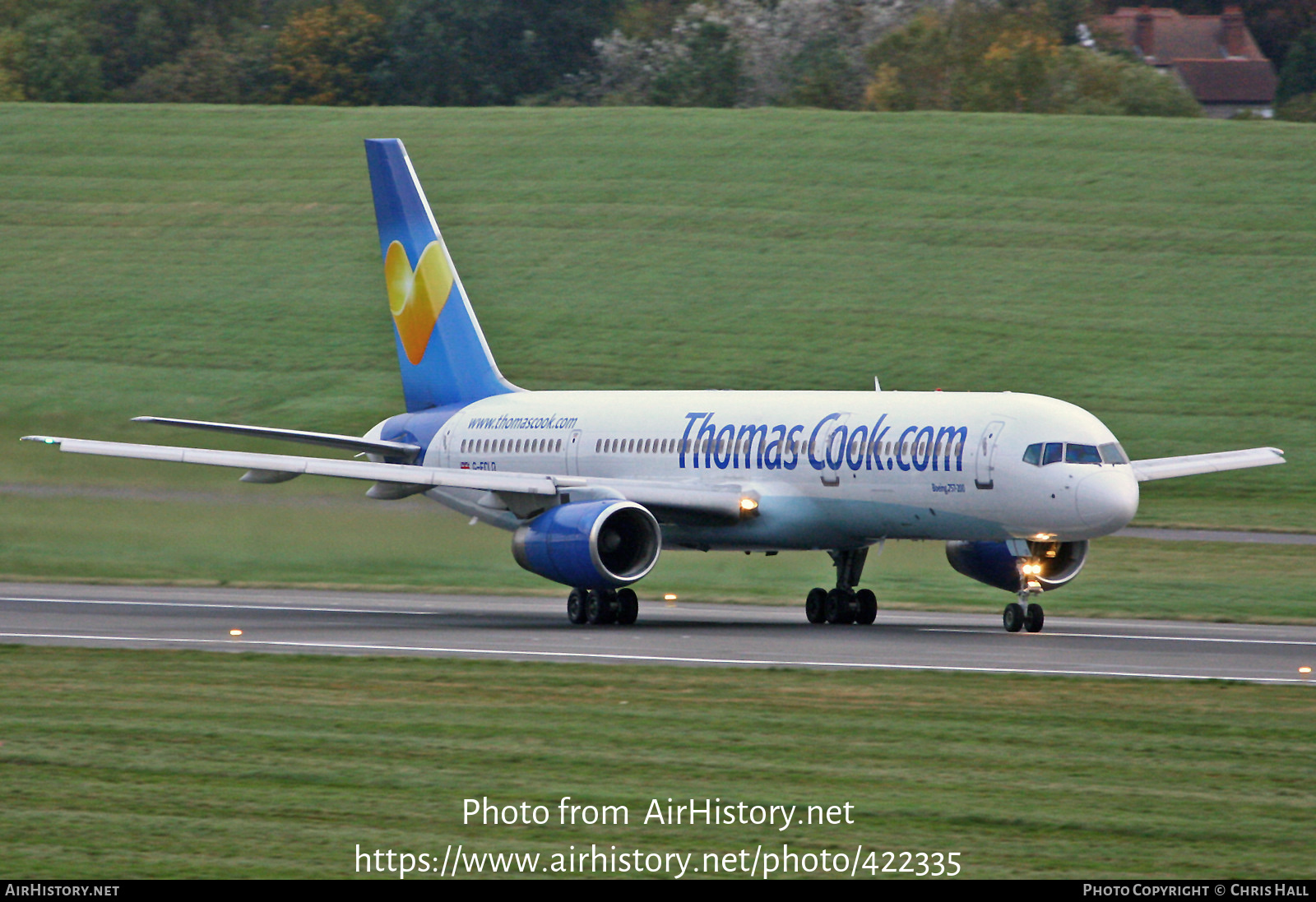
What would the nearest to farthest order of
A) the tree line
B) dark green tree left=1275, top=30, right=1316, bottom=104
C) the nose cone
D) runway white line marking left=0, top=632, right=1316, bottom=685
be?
runway white line marking left=0, top=632, right=1316, bottom=685 < the nose cone < the tree line < dark green tree left=1275, top=30, right=1316, bottom=104

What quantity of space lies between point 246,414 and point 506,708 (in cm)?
4214

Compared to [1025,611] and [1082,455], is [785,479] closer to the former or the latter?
[1025,611]

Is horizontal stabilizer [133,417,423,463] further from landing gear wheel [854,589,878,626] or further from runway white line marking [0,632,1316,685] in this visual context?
landing gear wheel [854,589,878,626]

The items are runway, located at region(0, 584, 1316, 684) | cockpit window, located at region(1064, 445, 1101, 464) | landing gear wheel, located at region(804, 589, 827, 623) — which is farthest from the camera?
landing gear wheel, located at region(804, 589, 827, 623)

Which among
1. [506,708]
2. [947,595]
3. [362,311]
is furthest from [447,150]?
[506,708]

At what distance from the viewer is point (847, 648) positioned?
1015 inches

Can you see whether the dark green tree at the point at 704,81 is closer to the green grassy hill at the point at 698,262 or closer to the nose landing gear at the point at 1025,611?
→ the green grassy hill at the point at 698,262

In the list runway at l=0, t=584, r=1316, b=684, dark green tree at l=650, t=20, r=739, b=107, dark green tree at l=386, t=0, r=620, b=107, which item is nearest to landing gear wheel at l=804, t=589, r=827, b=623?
runway at l=0, t=584, r=1316, b=684

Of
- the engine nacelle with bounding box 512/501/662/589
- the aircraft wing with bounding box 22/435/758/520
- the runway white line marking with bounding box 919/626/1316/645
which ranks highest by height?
the aircraft wing with bounding box 22/435/758/520

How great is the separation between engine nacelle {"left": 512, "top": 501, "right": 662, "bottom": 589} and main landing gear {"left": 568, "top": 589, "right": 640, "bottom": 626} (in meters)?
0.43

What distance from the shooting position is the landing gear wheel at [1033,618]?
28672 millimetres

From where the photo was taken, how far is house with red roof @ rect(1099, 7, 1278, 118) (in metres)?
146

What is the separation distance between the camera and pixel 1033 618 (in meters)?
28.7

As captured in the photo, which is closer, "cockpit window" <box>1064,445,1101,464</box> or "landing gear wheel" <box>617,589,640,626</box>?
"cockpit window" <box>1064,445,1101,464</box>
